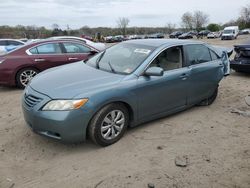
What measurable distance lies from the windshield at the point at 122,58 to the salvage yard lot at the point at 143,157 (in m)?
1.07

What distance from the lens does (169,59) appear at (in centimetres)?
479

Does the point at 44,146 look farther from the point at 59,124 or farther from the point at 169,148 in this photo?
the point at 169,148

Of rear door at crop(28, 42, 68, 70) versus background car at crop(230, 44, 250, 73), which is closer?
rear door at crop(28, 42, 68, 70)

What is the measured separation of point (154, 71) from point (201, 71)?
4.86ft

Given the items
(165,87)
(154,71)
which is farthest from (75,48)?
(154,71)

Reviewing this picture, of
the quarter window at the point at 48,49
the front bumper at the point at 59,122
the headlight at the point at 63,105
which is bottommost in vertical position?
the front bumper at the point at 59,122

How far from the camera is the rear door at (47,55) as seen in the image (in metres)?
7.52

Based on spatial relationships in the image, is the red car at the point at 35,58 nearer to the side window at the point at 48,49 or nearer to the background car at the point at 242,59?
the side window at the point at 48,49

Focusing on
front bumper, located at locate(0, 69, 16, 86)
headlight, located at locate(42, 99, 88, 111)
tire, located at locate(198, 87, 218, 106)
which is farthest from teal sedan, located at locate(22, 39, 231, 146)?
front bumper, located at locate(0, 69, 16, 86)

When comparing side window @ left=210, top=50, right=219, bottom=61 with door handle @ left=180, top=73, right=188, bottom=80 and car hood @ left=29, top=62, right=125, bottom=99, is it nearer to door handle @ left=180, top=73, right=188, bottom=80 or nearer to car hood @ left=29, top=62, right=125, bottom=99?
door handle @ left=180, top=73, right=188, bottom=80

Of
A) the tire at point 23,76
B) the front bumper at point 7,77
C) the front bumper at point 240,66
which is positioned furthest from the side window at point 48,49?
the front bumper at point 240,66

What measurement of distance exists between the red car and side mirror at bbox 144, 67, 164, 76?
164 inches

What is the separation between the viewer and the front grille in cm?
374

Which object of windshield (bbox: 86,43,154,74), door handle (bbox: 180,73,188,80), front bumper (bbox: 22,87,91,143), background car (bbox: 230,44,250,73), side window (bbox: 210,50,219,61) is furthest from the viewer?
background car (bbox: 230,44,250,73)
